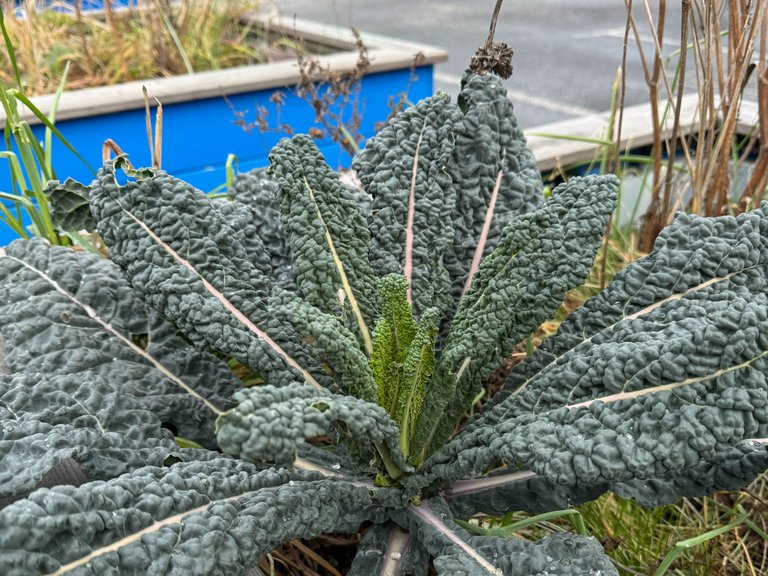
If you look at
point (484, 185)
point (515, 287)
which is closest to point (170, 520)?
point (515, 287)

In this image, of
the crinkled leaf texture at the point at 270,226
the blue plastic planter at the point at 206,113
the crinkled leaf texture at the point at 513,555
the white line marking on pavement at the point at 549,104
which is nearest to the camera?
the crinkled leaf texture at the point at 513,555

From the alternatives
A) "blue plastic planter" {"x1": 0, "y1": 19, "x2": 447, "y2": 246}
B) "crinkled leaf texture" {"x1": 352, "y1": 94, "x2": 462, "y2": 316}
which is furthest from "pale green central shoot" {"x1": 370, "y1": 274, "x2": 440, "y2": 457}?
"blue plastic planter" {"x1": 0, "y1": 19, "x2": 447, "y2": 246}

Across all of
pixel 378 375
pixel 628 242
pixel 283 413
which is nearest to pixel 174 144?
pixel 628 242

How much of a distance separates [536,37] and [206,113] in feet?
13.9

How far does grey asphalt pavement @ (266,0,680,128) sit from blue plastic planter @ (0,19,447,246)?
67 centimetres

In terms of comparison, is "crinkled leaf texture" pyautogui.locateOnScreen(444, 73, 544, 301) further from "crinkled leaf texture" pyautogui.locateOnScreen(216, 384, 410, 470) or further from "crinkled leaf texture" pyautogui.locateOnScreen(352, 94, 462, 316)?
"crinkled leaf texture" pyautogui.locateOnScreen(216, 384, 410, 470)

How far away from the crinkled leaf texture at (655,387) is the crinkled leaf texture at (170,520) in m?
0.18

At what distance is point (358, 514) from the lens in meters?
0.86

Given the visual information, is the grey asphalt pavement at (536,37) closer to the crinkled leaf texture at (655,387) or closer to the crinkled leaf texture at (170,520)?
the crinkled leaf texture at (655,387)

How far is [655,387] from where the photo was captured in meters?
0.71

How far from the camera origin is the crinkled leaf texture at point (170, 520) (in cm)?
60

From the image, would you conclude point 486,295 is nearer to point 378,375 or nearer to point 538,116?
point 378,375

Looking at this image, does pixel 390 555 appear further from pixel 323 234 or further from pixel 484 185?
pixel 484 185

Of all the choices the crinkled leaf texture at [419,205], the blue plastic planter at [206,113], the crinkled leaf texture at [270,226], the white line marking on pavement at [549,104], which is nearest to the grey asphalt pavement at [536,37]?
the white line marking on pavement at [549,104]
